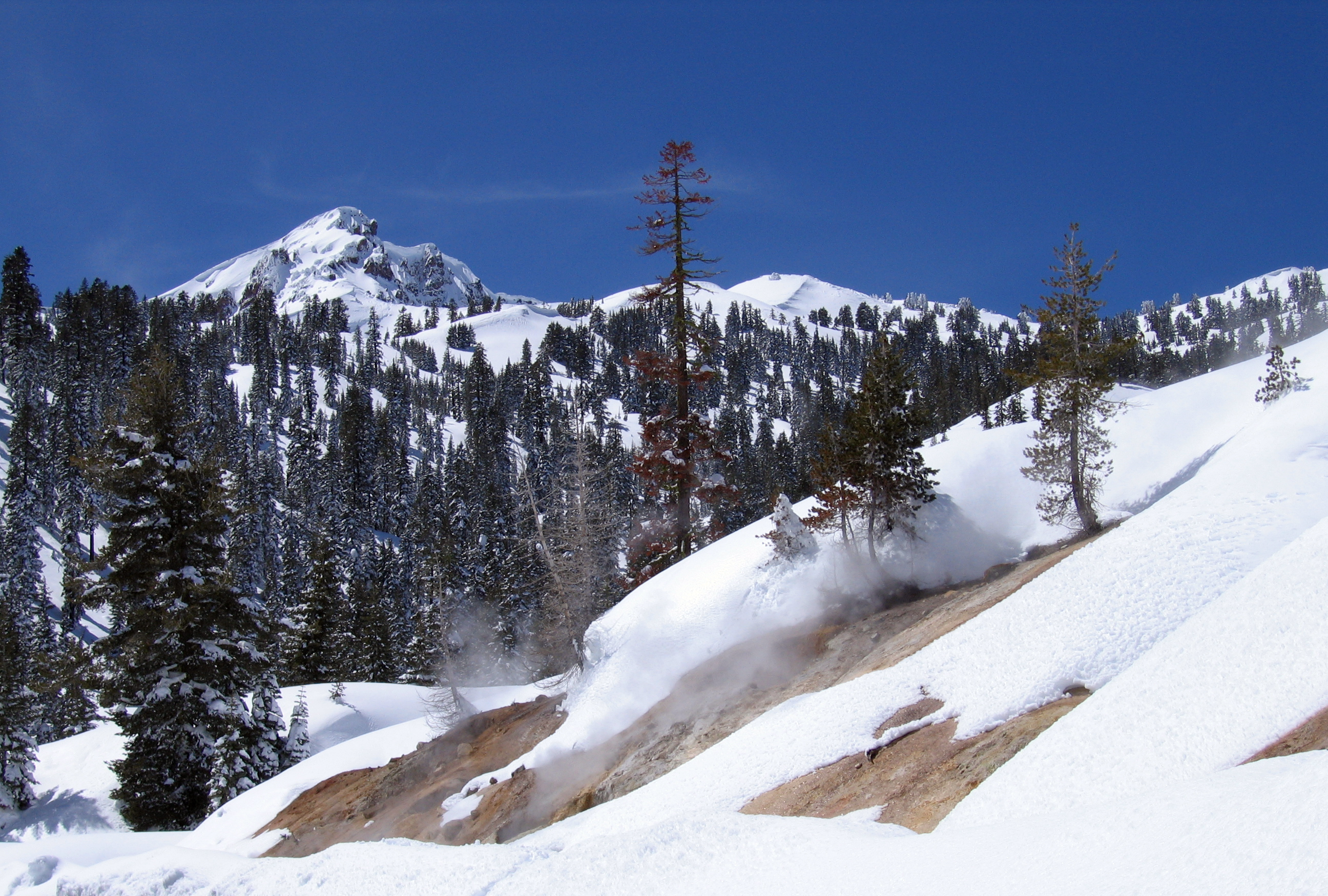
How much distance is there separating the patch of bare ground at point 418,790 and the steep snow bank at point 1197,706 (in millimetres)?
11965

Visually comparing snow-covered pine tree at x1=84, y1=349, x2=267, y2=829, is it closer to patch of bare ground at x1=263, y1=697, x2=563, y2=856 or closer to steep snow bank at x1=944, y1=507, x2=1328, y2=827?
patch of bare ground at x1=263, y1=697, x2=563, y2=856

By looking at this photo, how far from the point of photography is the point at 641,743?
16750 millimetres

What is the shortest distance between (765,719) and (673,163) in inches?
653

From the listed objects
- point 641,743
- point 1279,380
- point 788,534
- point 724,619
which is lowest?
point 641,743

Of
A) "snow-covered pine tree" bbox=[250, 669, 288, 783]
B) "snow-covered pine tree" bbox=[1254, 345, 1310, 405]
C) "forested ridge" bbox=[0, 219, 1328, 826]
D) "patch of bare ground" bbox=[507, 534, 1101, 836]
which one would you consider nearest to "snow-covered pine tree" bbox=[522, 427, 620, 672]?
"forested ridge" bbox=[0, 219, 1328, 826]

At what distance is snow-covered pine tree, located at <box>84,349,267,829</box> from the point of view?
64.4 ft

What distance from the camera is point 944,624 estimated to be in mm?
14945

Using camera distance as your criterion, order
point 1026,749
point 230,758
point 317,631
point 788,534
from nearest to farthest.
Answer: point 1026,749, point 230,758, point 788,534, point 317,631

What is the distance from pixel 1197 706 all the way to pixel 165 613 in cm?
2211

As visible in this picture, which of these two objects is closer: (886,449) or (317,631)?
(886,449)

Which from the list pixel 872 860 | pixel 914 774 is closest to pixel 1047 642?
pixel 914 774

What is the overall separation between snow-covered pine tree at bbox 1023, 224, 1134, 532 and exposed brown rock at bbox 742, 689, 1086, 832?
41.0 feet

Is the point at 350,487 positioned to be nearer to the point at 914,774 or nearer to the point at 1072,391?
the point at 1072,391

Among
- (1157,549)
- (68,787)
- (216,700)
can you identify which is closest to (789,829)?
(1157,549)
